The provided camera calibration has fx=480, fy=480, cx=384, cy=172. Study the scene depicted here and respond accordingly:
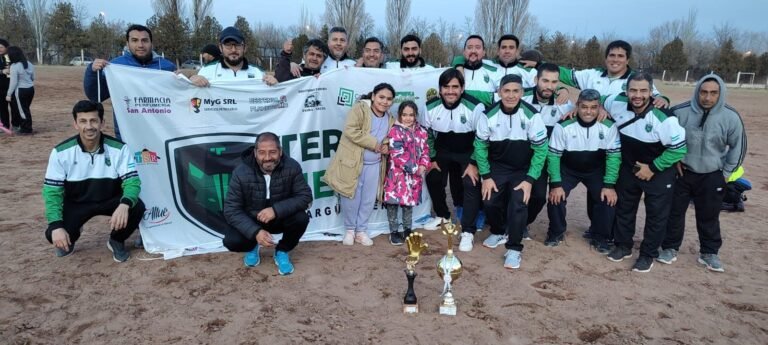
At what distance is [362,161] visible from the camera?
4.90 metres

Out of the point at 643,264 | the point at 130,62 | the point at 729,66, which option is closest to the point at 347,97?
the point at 130,62

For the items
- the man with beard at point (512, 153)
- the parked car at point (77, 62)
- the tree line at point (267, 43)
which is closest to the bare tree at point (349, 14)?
the tree line at point (267, 43)

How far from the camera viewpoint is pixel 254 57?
126 ft

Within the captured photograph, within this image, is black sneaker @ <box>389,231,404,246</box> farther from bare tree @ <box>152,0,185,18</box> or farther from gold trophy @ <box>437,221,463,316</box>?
bare tree @ <box>152,0,185,18</box>

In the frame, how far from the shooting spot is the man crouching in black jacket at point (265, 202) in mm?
4031

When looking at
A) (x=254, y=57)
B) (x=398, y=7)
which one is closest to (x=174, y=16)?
(x=254, y=57)

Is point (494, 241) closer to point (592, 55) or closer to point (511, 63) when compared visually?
point (511, 63)

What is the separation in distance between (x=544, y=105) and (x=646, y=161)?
113 centimetres

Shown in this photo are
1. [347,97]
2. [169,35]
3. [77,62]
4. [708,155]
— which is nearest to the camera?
[708,155]

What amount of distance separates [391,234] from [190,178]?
2.13 meters

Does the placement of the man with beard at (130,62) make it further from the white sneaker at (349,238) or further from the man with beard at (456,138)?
the man with beard at (456,138)

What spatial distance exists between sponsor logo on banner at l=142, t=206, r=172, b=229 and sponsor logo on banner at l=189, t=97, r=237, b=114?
101 cm

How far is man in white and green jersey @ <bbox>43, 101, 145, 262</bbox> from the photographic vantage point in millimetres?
4055

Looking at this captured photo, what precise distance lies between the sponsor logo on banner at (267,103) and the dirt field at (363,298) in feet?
4.85
